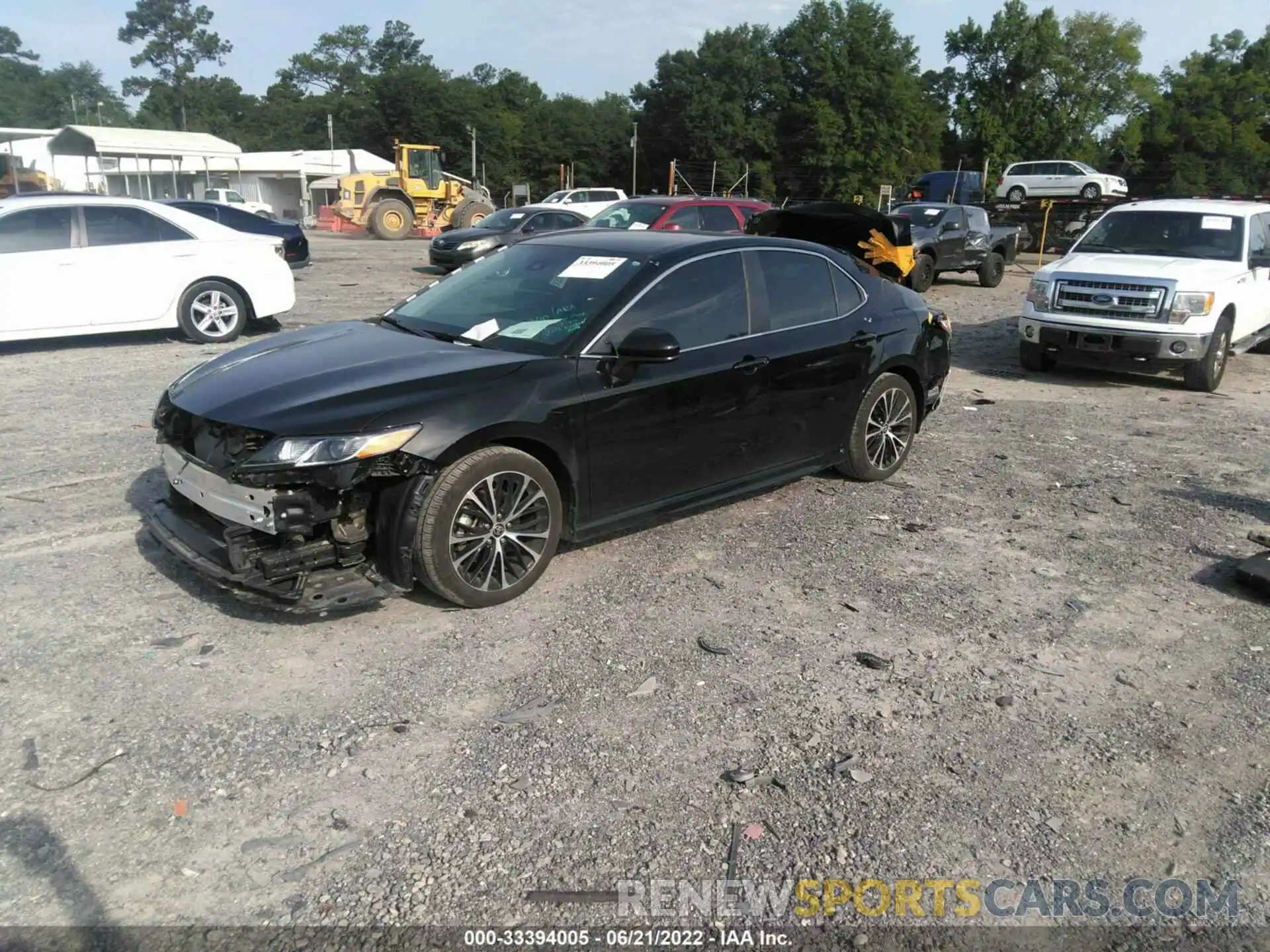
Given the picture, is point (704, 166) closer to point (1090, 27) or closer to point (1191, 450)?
point (1090, 27)

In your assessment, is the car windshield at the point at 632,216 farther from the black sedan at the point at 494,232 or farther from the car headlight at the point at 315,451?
the car headlight at the point at 315,451

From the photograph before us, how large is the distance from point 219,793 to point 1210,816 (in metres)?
3.28

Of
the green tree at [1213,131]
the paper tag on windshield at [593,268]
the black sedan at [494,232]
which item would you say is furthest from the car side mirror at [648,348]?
the green tree at [1213,131]

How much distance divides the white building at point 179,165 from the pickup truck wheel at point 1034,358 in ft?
99.8

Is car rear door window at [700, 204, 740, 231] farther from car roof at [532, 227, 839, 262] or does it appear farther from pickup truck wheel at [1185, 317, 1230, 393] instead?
car roof at [532, 227, 839, 262]

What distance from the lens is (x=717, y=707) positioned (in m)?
3.74

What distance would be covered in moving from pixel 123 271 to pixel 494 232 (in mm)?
10013

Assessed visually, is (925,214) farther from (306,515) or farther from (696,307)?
(306,515)

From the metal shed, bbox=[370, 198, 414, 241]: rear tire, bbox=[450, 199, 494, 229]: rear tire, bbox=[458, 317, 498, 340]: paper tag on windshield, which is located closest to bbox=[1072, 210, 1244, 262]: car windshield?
bbox=[458, 317, 498, 340]: paper tag on windshield

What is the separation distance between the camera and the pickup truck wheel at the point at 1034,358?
10500 mm

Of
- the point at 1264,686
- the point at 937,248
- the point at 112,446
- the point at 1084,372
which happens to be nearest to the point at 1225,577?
the point at 1264,686

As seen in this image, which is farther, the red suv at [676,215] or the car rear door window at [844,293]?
the red suv at [676,215]

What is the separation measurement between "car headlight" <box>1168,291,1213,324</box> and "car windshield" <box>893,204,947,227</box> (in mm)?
9528

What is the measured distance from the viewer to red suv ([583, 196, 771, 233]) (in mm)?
15531
